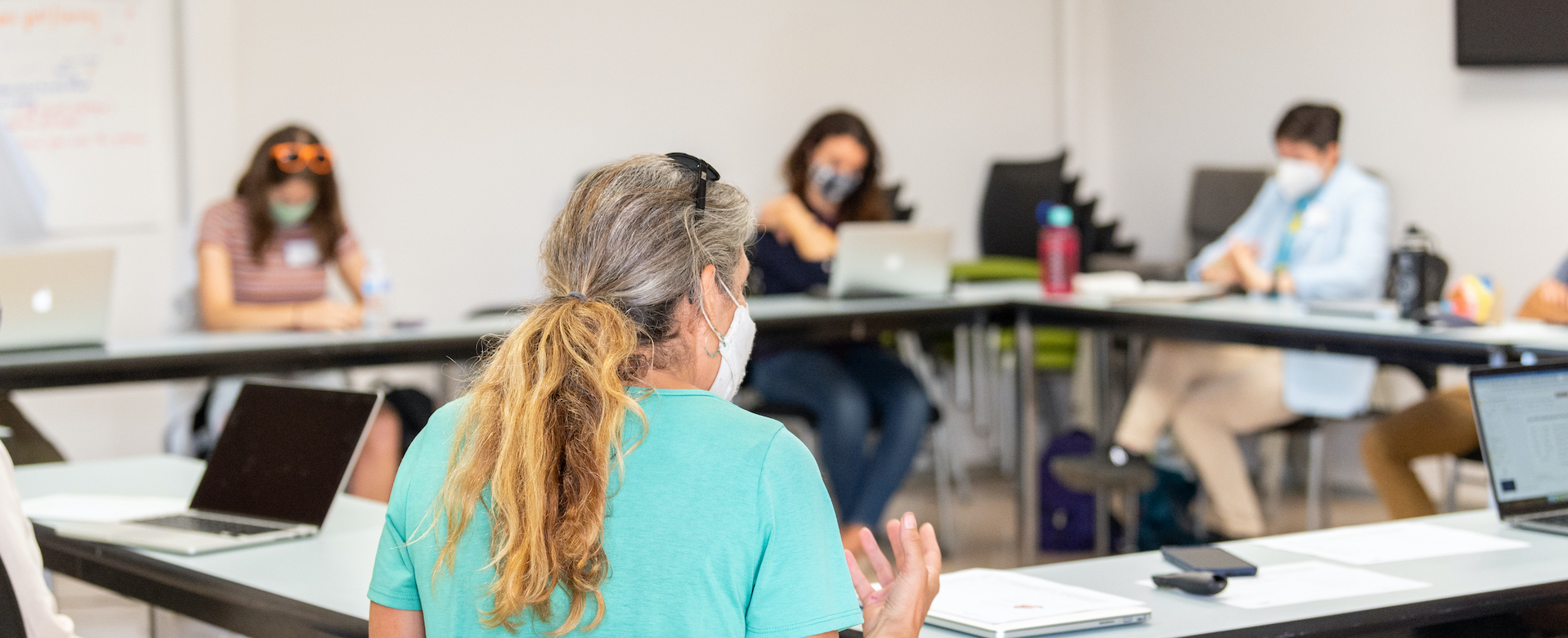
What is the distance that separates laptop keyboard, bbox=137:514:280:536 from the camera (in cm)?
182

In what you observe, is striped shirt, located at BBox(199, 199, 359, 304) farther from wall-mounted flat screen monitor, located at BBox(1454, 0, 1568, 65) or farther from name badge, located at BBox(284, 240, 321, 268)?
wall-mounted flat screen monitor, located at BBox(1454, 0, 1568, 65)

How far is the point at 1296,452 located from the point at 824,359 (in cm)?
202

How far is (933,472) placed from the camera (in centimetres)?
527

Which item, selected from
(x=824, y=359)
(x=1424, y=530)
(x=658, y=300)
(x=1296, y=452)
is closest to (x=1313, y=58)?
(x=1296, y=452)

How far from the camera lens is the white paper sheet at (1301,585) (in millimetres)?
1455

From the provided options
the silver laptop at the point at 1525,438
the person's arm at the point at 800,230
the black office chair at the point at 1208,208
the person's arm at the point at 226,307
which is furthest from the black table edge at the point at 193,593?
the black office chair at the point at 1208,208

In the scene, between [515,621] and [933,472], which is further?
[933,472]

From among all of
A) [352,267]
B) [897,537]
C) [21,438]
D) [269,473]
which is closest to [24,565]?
[269,473]

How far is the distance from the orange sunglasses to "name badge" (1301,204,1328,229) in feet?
8.26

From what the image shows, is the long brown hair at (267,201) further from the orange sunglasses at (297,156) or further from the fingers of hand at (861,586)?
the fingers of hand at (861,586)

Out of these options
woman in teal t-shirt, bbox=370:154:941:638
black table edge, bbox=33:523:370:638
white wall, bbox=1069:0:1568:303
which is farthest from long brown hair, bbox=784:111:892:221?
woman in teal t-shirt, bbox=370:154:941:638

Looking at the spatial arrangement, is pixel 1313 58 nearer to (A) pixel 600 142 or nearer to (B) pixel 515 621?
(A) pixel 600 142

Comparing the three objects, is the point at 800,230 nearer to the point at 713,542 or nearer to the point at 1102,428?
the point at 1102,428

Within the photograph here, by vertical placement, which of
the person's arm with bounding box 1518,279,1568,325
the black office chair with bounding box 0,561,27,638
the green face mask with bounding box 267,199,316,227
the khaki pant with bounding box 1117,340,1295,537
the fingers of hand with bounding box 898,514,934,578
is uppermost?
the green face mask with bounding box 267,199,316,227
